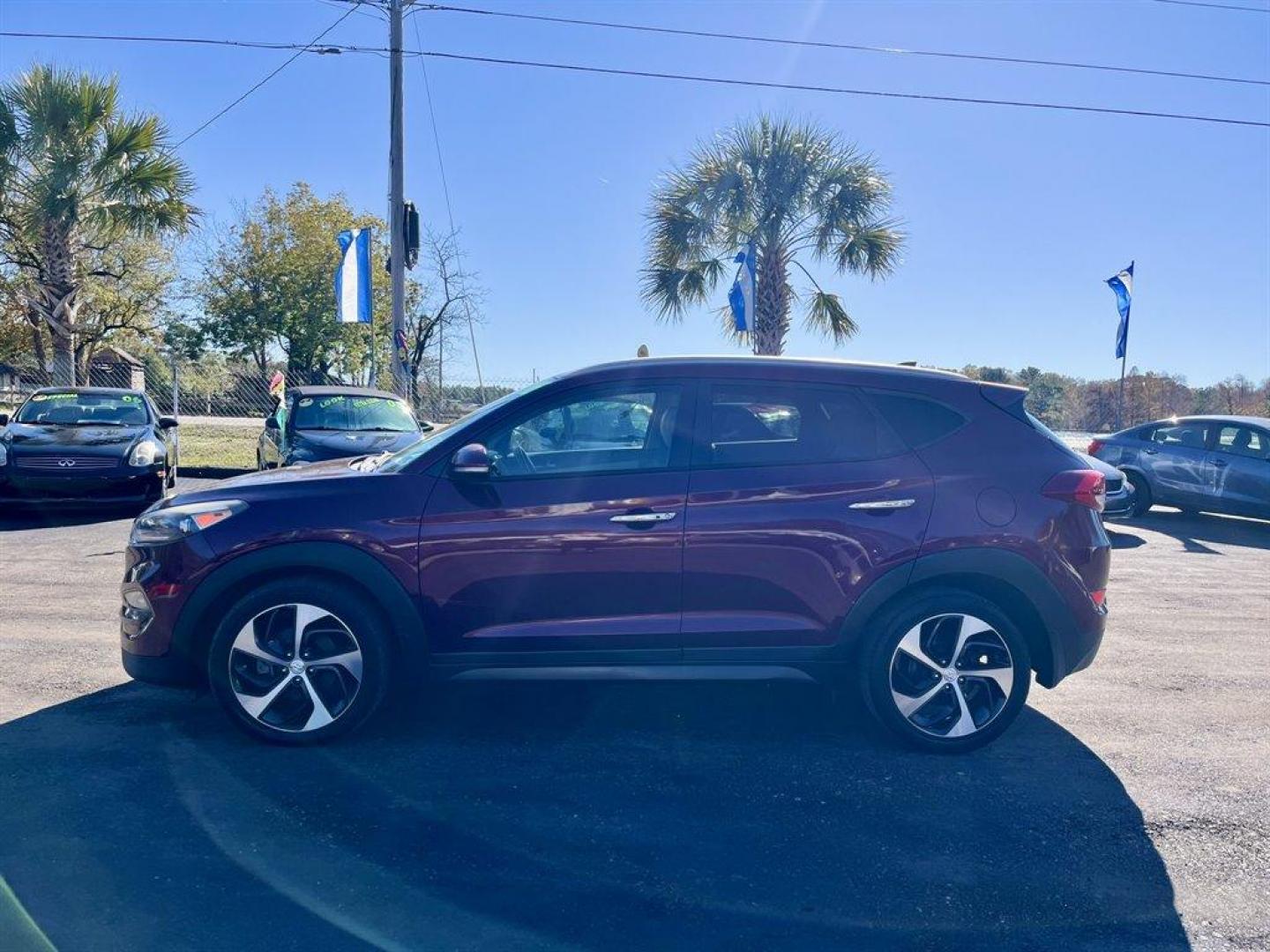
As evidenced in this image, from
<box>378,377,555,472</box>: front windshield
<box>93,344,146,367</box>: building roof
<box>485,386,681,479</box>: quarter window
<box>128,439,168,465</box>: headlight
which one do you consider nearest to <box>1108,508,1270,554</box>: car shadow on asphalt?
<box>485,386,681,479</box>: quarter window

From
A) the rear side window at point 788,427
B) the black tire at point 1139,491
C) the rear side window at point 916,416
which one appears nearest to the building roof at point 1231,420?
the black tire at point 1139,491

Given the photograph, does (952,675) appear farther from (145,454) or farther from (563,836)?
(145,454)

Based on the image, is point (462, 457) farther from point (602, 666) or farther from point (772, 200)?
point (772, 200)

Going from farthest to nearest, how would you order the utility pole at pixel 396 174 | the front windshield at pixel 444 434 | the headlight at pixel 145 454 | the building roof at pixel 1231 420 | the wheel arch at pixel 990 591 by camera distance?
1. the utility pole at pixel 396 174
2. the building roof at pixel 1231 420
3. the headlight at pixel 145 454
4. the front windshield at pixel 444 434
5. the wheel arch at pixel 990 591

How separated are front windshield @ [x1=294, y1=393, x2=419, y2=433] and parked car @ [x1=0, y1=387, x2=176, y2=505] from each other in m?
1.67

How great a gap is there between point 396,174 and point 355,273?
201 cm

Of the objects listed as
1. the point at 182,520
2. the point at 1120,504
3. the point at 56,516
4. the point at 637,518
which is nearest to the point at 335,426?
the point at 56,516

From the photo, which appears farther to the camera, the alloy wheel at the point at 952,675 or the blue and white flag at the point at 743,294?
the blue and white flag at the point at 743,294

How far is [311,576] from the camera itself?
4.21m

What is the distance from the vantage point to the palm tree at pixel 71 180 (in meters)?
16.3

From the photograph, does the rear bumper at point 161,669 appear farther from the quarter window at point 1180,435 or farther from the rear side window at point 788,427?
the quarter window at point 1180,435

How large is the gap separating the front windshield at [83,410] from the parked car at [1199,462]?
12865 millimetres

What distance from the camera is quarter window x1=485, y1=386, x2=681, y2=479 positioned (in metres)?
4.35

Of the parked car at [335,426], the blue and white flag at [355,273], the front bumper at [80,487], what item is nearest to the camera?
the front bumper at [80,487]
